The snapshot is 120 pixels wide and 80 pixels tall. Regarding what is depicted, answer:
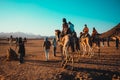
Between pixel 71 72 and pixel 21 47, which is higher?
pixel 21 47

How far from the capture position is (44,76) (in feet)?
36.2

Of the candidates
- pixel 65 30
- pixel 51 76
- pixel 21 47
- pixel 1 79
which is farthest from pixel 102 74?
pixel 21 47

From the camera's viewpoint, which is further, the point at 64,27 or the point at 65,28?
the point at 64,27

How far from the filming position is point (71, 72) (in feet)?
37.8

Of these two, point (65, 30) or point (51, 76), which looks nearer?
point (51, 76)

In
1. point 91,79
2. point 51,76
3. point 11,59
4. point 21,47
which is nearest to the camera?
point 91,79

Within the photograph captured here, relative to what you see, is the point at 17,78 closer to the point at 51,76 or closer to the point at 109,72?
the point at 51,76

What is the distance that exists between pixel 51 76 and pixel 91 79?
2.69 metres

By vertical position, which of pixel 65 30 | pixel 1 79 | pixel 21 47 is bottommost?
pixel 1 79

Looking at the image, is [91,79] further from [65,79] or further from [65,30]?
[65,30]

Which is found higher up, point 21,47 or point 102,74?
point 21,47

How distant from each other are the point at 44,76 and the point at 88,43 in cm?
899

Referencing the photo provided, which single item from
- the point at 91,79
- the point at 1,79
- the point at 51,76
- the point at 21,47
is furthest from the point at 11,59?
the point at 91,79

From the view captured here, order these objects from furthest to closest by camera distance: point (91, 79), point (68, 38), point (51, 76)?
point (68, 38), point (51, 76), point (91, 79)
